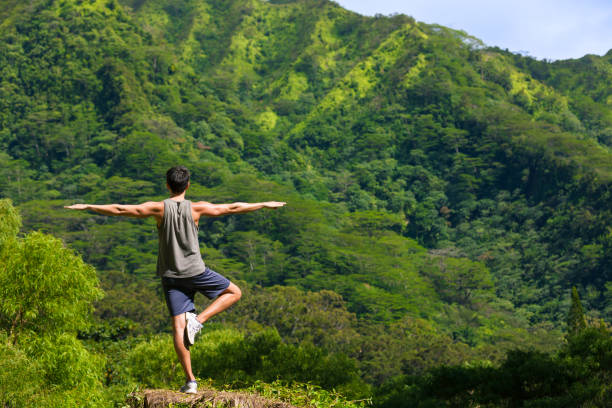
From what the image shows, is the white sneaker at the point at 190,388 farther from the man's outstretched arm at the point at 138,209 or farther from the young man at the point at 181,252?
the man's outstretched arm at the point at 138,209

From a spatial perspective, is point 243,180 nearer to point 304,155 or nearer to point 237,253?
point 237,253

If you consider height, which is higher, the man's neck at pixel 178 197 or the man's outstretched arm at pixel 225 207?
the man's neck at pixel 178 197

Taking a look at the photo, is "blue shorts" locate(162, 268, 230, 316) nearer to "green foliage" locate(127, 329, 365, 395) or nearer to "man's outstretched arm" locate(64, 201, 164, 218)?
"man's outstretched arm" locate(64, 201, 164, 218)

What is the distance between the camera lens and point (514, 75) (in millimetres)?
95562

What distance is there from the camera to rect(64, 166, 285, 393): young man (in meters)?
4.88

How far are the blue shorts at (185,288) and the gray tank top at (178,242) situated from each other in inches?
1.9

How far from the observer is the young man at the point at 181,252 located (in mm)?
4875

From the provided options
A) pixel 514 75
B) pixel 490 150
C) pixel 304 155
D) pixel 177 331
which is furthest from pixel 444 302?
pixel 177 331

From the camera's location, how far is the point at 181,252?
4.92 m

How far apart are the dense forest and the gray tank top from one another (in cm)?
824

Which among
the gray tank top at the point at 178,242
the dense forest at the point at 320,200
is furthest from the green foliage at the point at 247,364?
the gray tank top at the point at 178,242

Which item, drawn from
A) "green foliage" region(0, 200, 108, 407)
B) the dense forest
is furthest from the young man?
"green foliage" region(0, 200, 108, 407)

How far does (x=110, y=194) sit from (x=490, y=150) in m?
42.6

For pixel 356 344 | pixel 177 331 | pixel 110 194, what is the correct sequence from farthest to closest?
pixel 110 194 → pixel 356 344 → pixel 177 331
